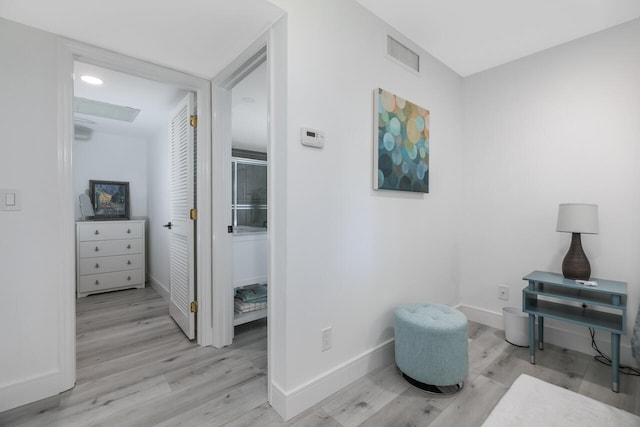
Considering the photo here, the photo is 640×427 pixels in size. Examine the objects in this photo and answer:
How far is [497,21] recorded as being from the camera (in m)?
2.06

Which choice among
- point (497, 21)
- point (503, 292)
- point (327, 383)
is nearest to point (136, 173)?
point (327, 383)

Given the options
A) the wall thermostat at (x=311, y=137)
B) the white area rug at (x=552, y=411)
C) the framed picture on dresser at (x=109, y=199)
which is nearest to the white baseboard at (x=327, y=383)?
the white area rug at (x=552, y=411)

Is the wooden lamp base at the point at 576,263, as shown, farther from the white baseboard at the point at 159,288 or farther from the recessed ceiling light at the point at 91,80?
the recessed ceiling light at the point at 91,80

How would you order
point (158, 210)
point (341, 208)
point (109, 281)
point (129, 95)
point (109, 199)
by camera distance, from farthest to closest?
1. point (109, 199)
2. point (158, 210)
3. point (109, 281)
4. point (129, 95)
5. point (341, 208)

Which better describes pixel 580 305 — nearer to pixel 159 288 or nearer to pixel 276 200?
pixel 276 200

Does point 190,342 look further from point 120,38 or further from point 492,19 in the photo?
point 492,19

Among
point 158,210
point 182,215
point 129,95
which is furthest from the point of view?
point 158,210

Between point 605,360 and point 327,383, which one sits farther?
point 605,360

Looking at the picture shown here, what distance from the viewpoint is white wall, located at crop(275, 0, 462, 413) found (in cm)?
159

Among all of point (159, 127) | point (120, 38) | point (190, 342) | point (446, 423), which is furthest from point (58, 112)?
point (446, 423)

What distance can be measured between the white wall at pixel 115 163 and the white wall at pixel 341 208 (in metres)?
3.94

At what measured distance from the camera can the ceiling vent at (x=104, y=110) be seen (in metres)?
2.96

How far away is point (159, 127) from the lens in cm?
386

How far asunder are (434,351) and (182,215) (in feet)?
7.41
